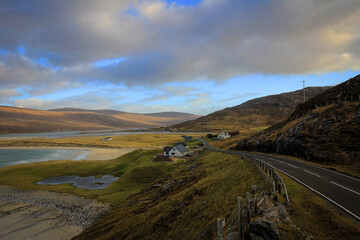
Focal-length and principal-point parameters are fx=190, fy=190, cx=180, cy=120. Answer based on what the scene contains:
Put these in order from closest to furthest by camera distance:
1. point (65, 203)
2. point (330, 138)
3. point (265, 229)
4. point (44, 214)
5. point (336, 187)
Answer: point (265, 229) < point (336, 187) < point (330, 138) < point (44, 214) < point (65, 203)

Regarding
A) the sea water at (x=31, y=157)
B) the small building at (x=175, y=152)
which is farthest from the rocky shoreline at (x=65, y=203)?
the sea water at (x=31, y=157)

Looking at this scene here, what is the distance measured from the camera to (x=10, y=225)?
111 feet

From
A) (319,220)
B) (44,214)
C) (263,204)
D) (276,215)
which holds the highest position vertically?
(276,215)

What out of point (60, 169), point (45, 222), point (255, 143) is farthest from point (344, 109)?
point (60, 169)

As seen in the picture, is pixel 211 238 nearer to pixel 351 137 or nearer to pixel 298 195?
pixel 298 195

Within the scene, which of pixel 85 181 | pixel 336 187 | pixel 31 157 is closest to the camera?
pixel 336 187

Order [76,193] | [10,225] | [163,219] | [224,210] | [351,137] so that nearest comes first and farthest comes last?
[224,210] → [163,219] → [351,137] → [10,225] → [76,193]

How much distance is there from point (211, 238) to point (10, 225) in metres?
38.8

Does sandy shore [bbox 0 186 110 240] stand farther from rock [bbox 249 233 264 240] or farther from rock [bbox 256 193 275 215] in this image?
rock [bbox 249 233 264 240]

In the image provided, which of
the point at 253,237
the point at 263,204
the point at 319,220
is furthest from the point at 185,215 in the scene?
the point at 319,220

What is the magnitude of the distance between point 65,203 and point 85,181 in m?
17.0

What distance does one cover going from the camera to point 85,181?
58.8 m

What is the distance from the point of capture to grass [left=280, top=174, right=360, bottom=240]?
10219mm

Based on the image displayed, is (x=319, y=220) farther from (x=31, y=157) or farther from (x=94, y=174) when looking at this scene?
(x=31, y=157)
